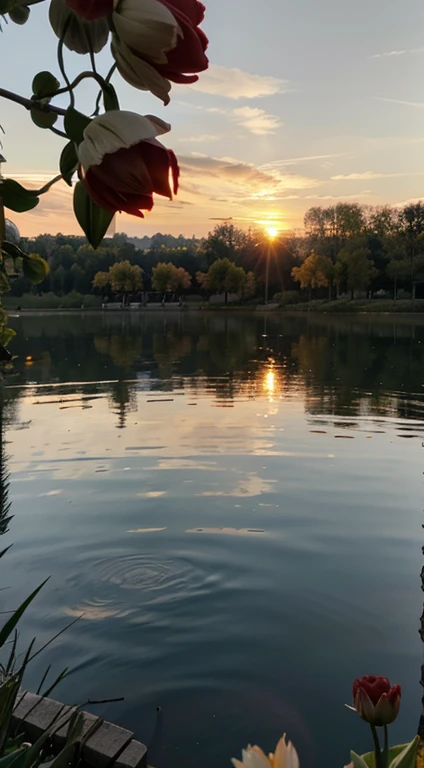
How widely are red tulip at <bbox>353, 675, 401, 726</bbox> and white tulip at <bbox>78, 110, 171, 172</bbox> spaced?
0.74 meters

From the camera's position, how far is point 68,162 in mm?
600

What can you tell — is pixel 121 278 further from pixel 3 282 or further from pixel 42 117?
pixel 42 117

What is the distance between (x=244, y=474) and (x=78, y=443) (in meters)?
3.15

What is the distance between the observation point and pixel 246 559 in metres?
6.04

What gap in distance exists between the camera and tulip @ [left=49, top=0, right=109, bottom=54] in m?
0.60

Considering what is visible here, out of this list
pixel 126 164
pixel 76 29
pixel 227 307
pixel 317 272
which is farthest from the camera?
pixel 227 307

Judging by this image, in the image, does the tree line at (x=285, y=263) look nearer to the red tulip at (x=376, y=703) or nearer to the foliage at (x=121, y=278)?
the foliage at (x=121, y=278)

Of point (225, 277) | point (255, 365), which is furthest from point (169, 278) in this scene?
point (255, 365)

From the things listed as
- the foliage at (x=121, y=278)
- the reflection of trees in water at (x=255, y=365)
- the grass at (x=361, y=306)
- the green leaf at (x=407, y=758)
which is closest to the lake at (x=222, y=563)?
the reflection of trees in water at (x=255, y=365)

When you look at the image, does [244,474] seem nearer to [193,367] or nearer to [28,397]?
[28,397]

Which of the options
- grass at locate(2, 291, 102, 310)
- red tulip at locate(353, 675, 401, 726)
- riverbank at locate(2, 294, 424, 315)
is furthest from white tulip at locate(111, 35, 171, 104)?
grass at locate(2, 291, 102, 310)

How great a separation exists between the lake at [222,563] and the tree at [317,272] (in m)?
59.8

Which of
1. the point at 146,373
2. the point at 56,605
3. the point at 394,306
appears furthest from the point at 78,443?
the point at 394,306

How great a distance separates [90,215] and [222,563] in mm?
5643
